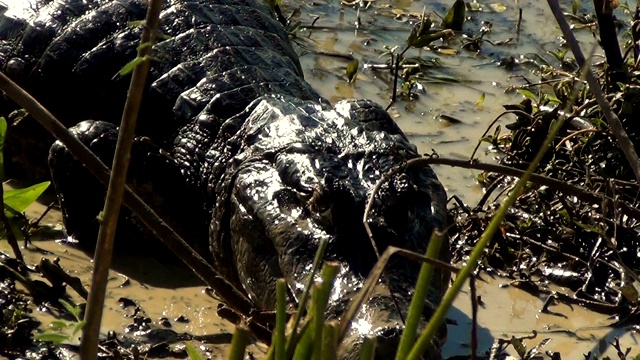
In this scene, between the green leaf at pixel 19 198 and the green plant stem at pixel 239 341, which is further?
the green leaf at pixel 19 198

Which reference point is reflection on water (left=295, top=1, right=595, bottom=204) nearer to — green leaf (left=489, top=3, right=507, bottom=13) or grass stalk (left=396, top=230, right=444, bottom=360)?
green leaf (left=489, top=3, right=507, bottom=13)

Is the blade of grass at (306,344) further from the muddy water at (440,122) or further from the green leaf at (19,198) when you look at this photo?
the green leaf at (19,198)

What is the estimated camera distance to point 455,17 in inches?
262

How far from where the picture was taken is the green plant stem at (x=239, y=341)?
157cm

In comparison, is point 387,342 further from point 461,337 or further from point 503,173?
point 461,337

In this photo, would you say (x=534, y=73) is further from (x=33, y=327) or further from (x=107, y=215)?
(x=107, y=215)

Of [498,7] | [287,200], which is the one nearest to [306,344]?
[287,200]

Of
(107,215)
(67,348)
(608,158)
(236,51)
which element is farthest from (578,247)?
(107,215)

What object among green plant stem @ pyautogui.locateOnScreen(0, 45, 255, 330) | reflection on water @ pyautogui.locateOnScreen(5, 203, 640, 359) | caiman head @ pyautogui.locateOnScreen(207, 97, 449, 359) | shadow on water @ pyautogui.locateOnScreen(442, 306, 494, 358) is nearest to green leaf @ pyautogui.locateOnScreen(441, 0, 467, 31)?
caiman head @ pyautogui.locateOnScreen(207, 97, 449, 359)

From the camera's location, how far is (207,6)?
5.26 metres

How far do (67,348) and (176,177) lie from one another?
137cm

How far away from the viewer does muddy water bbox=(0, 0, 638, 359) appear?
3.78 meters

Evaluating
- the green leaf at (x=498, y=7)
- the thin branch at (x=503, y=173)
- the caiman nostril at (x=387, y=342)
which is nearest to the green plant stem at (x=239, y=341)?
the thin branch at (x=503, y=173)

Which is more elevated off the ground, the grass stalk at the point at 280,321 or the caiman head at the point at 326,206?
the grass stalk at the point at 280,321
